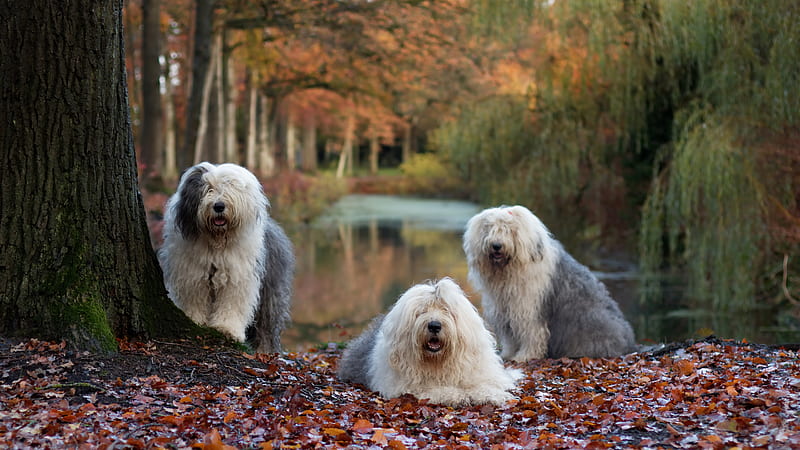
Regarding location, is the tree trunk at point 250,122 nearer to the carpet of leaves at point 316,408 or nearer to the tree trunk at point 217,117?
the tree trunk at point 217,117

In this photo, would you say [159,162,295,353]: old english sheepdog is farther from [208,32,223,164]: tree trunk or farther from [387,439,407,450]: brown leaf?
[208,32,223,164]: tree trunk

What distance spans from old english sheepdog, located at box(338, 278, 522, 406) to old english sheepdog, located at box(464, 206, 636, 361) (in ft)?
6.54

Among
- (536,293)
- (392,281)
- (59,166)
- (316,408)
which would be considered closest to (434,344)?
(316,408)

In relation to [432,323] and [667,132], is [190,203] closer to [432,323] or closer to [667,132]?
[432,323]

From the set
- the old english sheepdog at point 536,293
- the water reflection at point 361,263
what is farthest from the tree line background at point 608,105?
the old english sheepdog at point 536,293

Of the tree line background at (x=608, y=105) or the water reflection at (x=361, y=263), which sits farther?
the water reflection at (x=361, y=263)

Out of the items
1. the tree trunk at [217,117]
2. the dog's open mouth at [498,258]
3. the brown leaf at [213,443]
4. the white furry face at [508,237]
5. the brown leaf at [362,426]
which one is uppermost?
the tree trunk at [217,117]

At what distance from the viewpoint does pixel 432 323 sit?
569cm

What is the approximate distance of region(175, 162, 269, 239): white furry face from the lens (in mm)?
6129

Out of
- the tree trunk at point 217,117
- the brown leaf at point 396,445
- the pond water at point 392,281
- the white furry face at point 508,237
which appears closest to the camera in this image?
the brown leaf at point 396,445

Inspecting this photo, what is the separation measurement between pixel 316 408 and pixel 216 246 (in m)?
1.58

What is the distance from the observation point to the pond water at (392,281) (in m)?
11.9

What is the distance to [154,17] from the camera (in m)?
16.1

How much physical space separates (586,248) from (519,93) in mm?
3470
